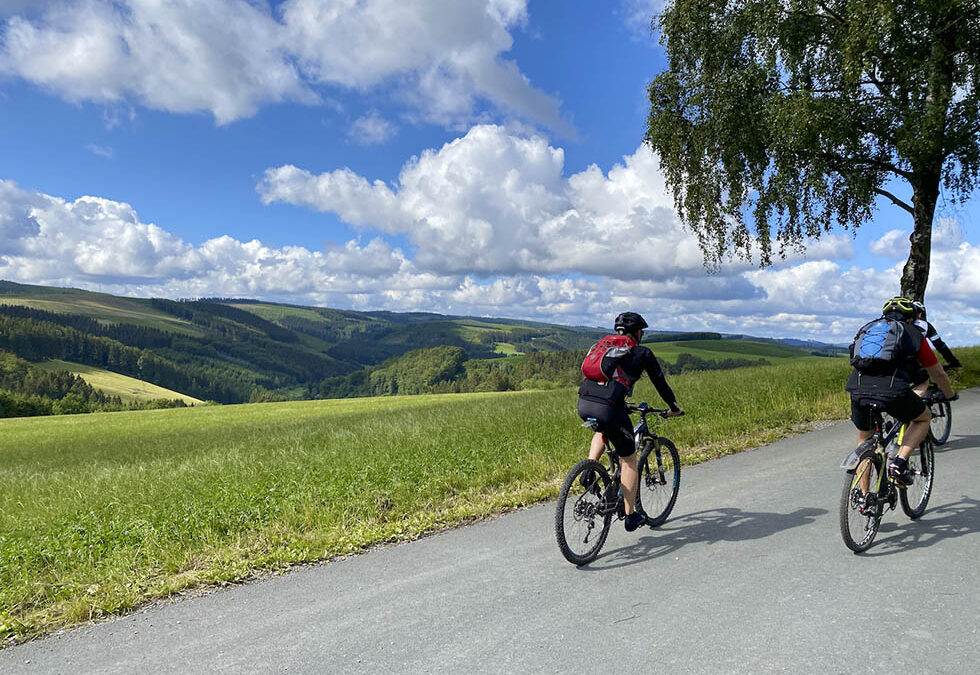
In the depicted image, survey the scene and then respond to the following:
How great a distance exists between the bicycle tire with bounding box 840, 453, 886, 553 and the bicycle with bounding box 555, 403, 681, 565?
1.70 meters

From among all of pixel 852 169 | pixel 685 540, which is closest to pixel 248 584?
pixel 685 540

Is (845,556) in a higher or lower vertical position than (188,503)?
higher

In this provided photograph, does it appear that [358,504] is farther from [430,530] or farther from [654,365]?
[654,365]

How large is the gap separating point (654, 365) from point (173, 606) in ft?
15.3

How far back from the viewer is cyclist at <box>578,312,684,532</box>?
5324mm

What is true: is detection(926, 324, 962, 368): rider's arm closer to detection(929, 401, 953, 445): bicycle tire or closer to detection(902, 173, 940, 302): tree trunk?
detection(929, 401, 953, 445): bicycle tire

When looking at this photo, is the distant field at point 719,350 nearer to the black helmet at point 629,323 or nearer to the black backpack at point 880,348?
the black backpack at point 880,348

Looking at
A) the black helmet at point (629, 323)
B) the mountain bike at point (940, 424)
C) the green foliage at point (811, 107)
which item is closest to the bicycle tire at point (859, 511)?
the black helmet at point (629, 323)

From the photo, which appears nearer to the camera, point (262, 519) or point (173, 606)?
point (173, 606)

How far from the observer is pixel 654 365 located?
536 cm

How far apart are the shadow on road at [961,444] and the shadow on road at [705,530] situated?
14.8ft

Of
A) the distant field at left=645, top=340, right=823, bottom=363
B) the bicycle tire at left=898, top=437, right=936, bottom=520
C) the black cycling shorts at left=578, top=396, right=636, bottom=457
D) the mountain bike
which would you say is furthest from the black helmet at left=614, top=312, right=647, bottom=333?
the distant field at left=645, top=340, right=823, bottom=363

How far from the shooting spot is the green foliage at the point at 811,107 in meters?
14.2

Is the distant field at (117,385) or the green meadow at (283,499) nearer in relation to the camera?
the green meadow at (283,499)
